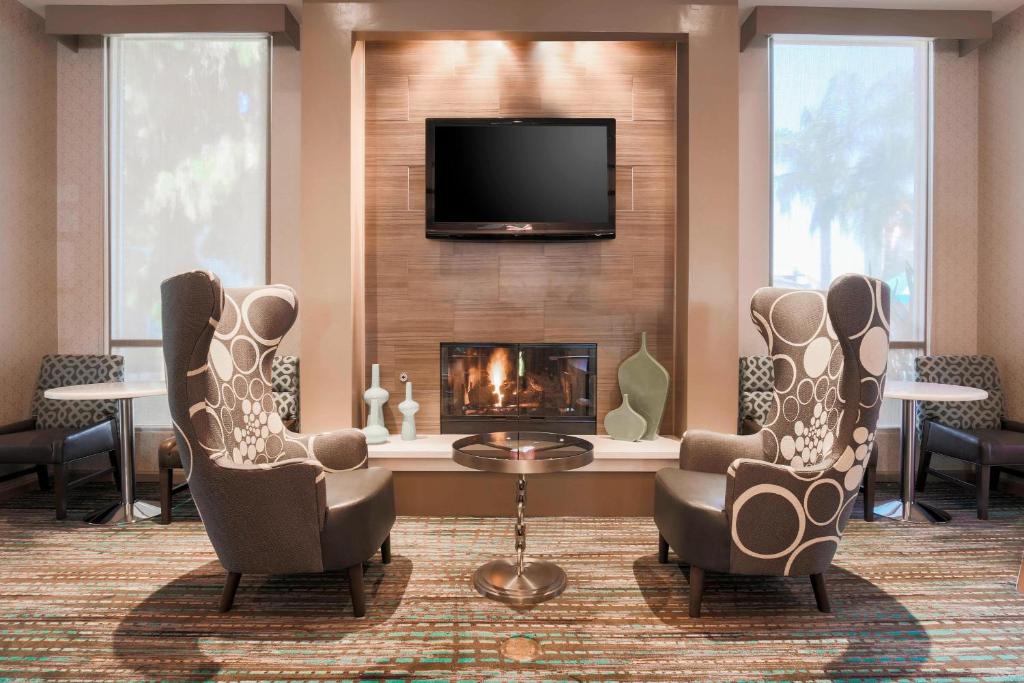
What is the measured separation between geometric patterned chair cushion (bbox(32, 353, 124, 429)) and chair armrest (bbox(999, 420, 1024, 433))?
235 inches

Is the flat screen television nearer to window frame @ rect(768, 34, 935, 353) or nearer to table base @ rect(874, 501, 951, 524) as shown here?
window frame @ rect(768, 34, 935, 353)

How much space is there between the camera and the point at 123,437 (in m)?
3.29

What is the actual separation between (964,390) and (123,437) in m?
4.87

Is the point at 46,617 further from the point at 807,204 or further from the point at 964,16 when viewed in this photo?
the point at 964,16

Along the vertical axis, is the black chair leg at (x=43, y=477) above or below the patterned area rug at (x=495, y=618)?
above

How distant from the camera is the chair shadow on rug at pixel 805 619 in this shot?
1931mm

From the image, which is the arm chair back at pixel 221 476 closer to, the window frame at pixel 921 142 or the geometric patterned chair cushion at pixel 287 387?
the geometric patterned chair cushion at pixel 287 387

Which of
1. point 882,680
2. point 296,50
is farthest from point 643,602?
point 296,50

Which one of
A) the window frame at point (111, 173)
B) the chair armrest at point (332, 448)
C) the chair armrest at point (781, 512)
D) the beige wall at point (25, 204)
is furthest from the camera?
the window frame at point (111, 173)

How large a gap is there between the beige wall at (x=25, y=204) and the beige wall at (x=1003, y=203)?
682cm

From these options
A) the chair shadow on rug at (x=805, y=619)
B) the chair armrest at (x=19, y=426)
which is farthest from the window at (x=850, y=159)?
the chair armrest at (x=19, y=426)

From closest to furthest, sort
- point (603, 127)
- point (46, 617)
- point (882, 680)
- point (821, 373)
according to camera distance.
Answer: point (882, 680), point (46, 617), point (821, 373), point (603, 127)

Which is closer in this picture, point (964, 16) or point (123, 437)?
point (123, 437)

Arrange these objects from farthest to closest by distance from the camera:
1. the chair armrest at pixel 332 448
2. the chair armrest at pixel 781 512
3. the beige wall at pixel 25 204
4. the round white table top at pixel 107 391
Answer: the beige wall at pixel 25 204
the round white table top at pixel 107 391
the chair armrest at pixel 332 448
the chair armrest at pixel 781 512
